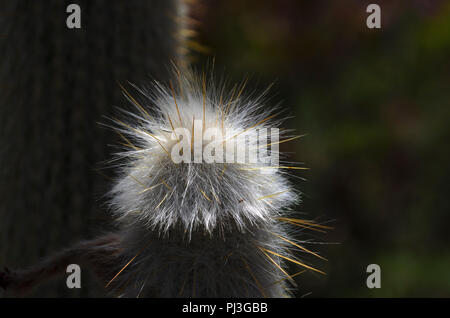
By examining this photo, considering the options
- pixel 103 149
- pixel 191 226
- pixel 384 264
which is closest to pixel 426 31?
pixel 384 264

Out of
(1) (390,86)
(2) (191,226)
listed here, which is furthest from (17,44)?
(1) (390,86)

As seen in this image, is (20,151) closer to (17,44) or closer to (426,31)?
(17,44)

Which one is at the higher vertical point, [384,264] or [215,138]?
[215,138]

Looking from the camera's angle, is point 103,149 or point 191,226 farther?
point 103,149
